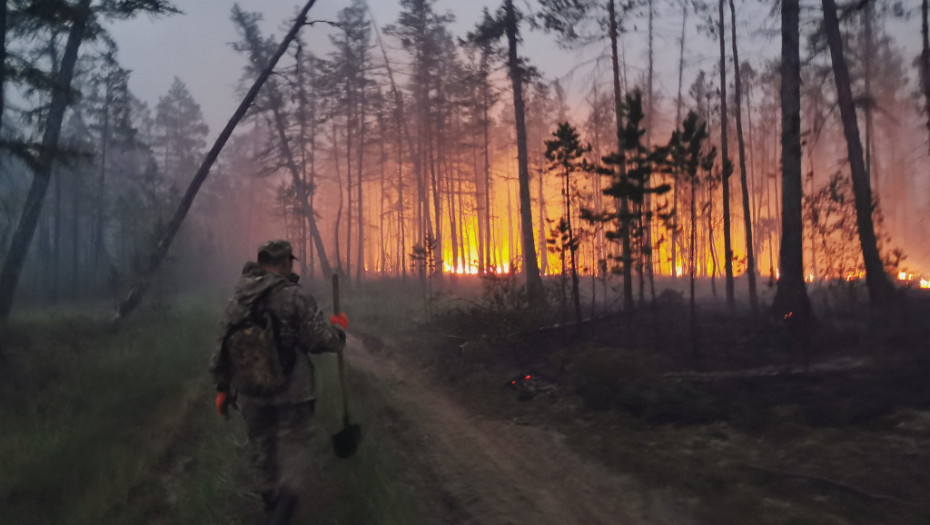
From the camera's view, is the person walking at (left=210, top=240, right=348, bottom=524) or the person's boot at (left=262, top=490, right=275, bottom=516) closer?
the person walking at (left=210, top=240, right=348, bottom=524)

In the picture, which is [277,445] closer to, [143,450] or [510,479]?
[510,479]

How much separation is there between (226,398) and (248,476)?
2194 millimetres

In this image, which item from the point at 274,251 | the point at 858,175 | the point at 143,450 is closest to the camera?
the point at 274,251

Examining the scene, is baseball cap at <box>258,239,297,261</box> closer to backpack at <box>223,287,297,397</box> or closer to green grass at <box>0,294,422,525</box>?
backpack at <box>223,287,297,397</box>

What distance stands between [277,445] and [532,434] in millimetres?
4240

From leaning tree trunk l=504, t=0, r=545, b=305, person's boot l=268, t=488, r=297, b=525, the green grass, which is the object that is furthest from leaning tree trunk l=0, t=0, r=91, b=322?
person's boot l=268, t=488, r=297, b=525

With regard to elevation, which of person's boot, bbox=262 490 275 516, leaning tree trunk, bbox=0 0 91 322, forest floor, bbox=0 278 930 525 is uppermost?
leaning tree trunk, bbox=0 0 91 322

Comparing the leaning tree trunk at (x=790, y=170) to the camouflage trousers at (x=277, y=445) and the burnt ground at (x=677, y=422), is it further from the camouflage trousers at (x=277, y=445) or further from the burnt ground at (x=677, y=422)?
the camouflage trousers at (x=277, y=445)

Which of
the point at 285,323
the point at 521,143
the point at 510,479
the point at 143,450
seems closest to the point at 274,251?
the point at 285,323

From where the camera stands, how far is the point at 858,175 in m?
13.4

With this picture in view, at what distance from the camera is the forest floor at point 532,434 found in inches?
203

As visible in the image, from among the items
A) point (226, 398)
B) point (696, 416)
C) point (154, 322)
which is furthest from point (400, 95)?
point (226, 398)

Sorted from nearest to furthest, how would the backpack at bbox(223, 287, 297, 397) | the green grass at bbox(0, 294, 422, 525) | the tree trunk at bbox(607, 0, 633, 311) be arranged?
the backpack at bbox(223, 287, 297, 397), the green grass at bbox(0, 294, 422, 525), the tree trunk at bbox(607, 0, 633, 311)

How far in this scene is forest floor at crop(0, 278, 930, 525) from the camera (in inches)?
203
